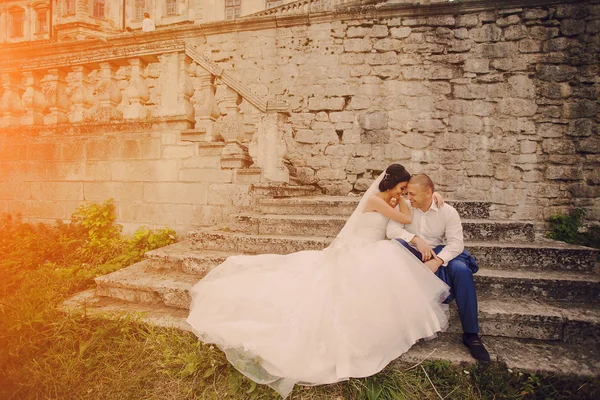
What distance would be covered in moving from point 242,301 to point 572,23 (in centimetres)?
726

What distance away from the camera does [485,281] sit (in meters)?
2.83

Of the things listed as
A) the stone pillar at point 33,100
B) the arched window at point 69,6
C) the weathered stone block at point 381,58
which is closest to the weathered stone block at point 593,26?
the weathered stone block at point 381,58

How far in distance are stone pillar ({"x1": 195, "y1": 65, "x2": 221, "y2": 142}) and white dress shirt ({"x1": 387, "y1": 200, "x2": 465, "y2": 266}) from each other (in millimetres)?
2953

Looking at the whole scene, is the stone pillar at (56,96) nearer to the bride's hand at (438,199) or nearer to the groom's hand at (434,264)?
the bride's hand at (438,199)

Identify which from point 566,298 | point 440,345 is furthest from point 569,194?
point 440,345

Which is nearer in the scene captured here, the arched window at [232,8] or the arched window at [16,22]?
the arched window at [232,8]

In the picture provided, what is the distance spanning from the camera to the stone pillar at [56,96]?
4.98 meters

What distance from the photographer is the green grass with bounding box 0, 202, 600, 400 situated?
1991 millimetres

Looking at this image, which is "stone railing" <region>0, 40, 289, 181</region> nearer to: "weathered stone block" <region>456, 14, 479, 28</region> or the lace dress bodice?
the lace dress bodice

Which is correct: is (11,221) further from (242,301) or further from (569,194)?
(569,194)

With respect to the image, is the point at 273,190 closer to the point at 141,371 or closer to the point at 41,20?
the point at 141,371

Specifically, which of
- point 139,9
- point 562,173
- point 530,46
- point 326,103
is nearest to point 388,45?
point 326,103

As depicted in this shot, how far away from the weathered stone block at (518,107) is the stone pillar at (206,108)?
5199 mm

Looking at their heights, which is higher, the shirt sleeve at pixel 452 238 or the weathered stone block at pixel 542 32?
the weathered stone block at pixel 542 32
